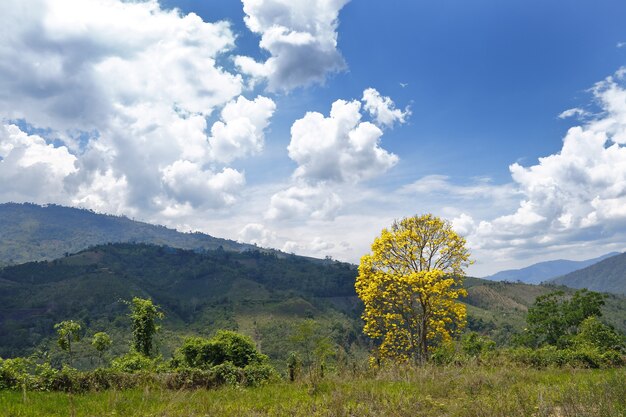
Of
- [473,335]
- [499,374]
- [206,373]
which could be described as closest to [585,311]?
[473,335]

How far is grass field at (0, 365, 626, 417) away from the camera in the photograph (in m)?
8.62

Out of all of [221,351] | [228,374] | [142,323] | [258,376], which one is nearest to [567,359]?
[258,376]

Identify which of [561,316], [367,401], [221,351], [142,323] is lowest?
[221,351]

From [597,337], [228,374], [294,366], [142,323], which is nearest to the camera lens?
[228,374]

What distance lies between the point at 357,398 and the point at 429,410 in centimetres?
196

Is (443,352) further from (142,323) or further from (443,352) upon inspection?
(142,323)

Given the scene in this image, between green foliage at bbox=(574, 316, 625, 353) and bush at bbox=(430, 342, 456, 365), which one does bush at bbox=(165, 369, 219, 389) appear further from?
green foliage at bbox=(574, 316, 625, 353)

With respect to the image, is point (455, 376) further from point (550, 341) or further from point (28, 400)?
point (550, 341)

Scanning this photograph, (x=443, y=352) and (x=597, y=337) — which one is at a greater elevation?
(x=443, y=352)

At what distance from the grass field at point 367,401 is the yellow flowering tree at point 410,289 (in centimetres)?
1097

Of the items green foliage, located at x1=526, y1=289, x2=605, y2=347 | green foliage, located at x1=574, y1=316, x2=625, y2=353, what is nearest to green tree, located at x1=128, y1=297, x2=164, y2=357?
green foliage, located at x1=574, y1=316, x2=625, y2=353

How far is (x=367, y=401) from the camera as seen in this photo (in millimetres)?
9852

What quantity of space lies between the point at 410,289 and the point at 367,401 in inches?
591

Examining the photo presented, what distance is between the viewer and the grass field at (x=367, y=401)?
8.62m
